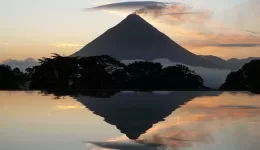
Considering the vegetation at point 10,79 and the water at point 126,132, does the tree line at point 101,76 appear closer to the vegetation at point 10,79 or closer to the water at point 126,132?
the vegetation at point 10,79

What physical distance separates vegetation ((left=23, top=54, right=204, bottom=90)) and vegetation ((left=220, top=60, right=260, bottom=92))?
9.24ft

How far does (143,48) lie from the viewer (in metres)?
60.4

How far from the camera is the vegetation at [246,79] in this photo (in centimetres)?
2969

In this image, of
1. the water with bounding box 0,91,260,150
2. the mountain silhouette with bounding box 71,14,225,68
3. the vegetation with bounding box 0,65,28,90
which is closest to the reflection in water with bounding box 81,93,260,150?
the water with bounding box 0,91,260,150

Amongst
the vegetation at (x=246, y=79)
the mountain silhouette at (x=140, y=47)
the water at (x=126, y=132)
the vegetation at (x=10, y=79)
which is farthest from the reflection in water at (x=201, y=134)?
the mountain silhouette at (x=140, y=47)

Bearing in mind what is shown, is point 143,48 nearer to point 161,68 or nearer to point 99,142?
point 161,68

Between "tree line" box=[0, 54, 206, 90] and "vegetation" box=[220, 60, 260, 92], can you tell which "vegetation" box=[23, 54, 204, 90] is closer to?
"tree line" box=[0, 54, 206, 90]

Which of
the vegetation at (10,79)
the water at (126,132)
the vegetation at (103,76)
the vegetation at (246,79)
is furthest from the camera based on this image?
the vegetation at (10,79)

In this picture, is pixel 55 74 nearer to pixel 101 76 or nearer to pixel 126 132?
pixel 101 76

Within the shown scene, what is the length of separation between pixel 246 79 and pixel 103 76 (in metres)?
10.6

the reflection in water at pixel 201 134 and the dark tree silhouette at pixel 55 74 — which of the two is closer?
the reflection in water at pixel 201 134

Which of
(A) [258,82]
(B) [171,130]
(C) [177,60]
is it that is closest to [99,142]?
(B) [171,130]

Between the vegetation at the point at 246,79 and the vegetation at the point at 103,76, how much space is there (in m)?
2.82

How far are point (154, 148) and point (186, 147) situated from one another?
0.44 metres
